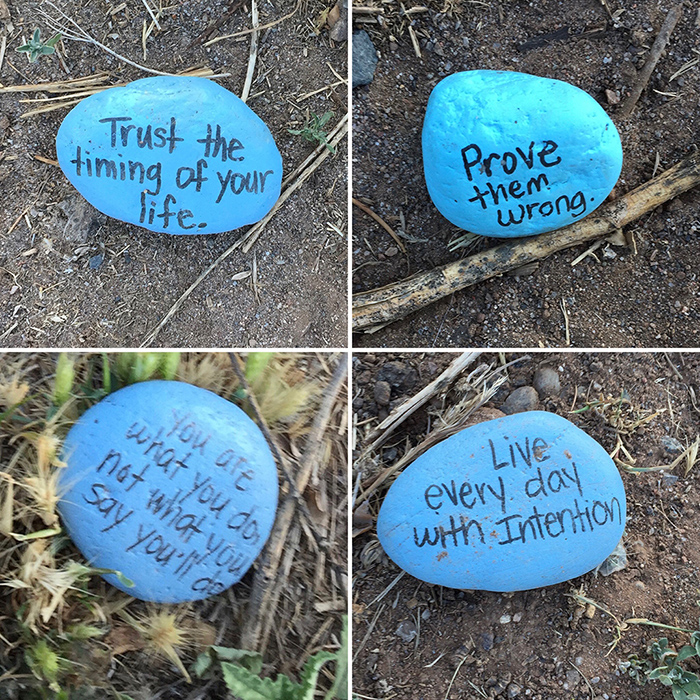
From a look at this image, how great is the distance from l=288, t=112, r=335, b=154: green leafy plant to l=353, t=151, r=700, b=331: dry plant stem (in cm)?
41

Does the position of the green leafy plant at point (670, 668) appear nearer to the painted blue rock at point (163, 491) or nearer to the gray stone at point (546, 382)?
the gray stone at point (546, 382)

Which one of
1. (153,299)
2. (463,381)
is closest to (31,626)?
(153,299)

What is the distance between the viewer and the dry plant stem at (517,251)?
1.49 m

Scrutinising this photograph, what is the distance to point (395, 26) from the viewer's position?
59.6 inches

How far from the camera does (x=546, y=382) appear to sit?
59.5 inches

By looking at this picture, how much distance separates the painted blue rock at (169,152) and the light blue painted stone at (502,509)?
2.45ft

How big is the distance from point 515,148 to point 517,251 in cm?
26

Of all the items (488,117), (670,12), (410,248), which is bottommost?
(410,248)

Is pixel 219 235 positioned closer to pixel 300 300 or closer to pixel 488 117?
pixel 300 300

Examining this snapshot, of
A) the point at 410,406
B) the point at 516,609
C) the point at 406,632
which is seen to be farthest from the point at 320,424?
the point at 516,609

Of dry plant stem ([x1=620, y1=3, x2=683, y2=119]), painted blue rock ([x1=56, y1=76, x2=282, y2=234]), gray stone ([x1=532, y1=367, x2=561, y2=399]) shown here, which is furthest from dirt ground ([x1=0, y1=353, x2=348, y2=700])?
dry plant stem ([x1=620, y1=3, x2=683, y2=119])

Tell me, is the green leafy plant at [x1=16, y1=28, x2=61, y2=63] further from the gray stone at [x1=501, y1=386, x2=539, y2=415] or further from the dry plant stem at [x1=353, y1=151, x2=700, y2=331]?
the gray stone at [x1=501, y1=386, x2=539, y2=415]

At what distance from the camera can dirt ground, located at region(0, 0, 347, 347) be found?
4.98 ft

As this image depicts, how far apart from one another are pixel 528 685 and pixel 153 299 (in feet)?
4.31
